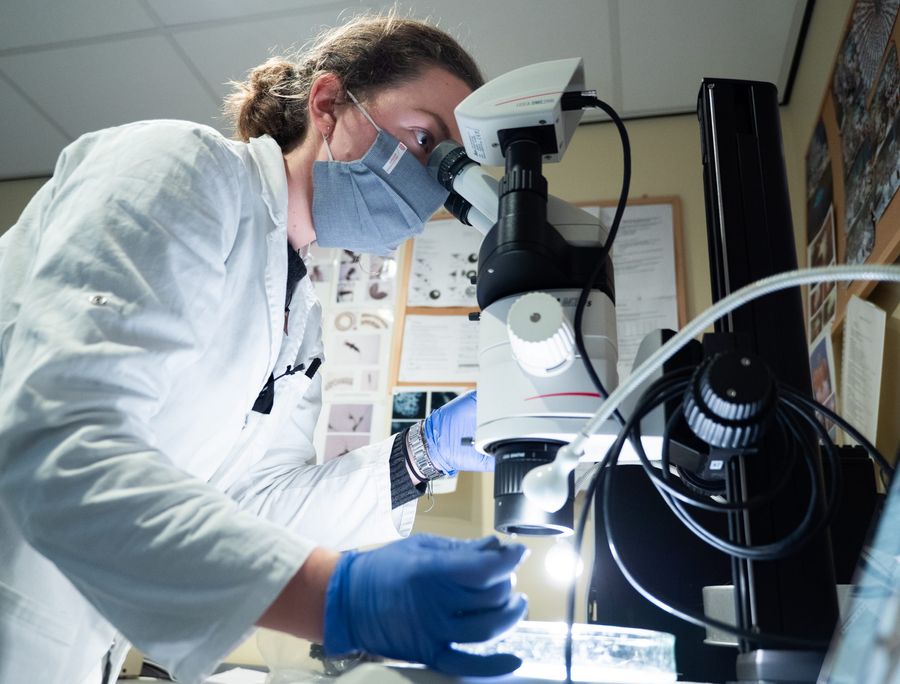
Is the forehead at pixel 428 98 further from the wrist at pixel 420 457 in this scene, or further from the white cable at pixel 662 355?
the white cable at pixel 662 355

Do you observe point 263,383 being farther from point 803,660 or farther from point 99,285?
point 803,660

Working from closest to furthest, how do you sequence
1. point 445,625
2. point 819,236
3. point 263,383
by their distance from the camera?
point 445,625
point 263,383
point 819,236

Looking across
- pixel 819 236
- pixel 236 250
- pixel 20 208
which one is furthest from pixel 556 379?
pixel 20 208

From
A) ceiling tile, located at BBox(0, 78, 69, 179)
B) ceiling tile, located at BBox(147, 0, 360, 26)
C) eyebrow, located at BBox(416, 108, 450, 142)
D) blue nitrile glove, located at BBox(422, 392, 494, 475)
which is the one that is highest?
ceiling tile, located at BBox(147, 0, 360, 26)

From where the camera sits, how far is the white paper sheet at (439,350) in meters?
2.16

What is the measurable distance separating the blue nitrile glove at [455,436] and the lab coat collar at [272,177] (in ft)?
1.24

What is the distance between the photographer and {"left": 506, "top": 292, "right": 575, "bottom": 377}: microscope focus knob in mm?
625

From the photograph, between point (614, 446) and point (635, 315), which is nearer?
point (614, 446)

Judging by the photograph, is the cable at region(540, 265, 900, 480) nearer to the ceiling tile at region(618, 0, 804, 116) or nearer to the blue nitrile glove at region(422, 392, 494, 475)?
the blue nitrile glove at region(422, 392, 494, 475)

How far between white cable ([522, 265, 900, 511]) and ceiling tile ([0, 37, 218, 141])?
2152mm

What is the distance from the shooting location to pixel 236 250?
0.98 meters

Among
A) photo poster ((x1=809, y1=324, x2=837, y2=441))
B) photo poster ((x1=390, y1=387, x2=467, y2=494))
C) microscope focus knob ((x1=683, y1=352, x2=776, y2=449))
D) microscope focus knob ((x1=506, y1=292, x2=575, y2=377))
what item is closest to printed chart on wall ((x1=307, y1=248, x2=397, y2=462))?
photo poster ((x1=390, y1=387, x2=467, y2=494))

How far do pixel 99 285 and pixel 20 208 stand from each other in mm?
2681

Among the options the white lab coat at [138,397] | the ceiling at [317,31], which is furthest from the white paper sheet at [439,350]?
the white lab coat at [138,397]
